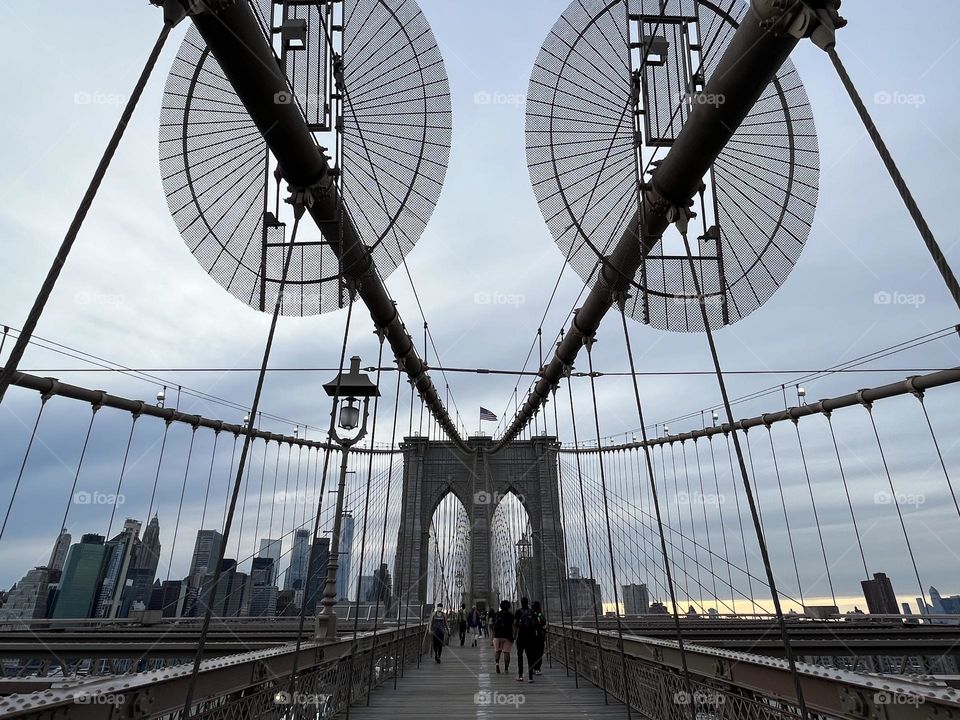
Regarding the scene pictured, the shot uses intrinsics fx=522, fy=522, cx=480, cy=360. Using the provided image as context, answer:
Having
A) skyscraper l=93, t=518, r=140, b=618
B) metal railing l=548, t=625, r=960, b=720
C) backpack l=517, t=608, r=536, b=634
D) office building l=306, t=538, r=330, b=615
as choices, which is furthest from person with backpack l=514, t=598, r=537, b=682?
skyscraper l=93, t=518, r=140, b=618

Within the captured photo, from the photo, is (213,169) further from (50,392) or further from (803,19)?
(50,392)

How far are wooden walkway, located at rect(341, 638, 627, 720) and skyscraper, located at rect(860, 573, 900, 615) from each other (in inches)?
734

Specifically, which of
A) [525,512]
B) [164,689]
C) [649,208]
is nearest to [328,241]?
[649,208]

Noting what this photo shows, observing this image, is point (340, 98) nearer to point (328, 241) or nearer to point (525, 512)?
point (328, 241)

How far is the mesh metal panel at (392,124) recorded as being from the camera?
5867 mm

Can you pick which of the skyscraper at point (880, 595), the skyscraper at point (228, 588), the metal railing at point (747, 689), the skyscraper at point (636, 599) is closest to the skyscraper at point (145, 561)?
the skyscraper at point (228, 588)

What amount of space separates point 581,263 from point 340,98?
11.7 ft

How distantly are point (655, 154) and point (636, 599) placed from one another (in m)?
27.4

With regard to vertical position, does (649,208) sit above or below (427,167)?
below

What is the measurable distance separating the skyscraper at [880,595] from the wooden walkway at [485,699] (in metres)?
18.7

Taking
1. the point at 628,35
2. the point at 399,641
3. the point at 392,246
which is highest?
the point at 628,35

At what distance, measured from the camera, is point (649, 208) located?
5.07 metres

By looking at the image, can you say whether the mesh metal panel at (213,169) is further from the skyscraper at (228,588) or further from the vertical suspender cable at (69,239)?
the skyscraper at (228,588)

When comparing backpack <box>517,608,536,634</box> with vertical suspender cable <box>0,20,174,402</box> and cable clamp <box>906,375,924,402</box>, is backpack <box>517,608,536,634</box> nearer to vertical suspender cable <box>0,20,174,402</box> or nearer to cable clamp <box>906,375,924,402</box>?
vertical suspender cable <box>0,20,174,402</box>
